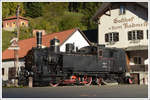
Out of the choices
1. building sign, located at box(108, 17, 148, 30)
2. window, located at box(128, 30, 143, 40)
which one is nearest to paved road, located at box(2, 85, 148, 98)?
window, located at box(128, 30, 143, 40)

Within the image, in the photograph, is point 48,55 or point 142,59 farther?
point 142,59

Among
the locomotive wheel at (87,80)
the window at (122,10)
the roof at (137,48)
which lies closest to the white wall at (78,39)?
the window at (122,10)

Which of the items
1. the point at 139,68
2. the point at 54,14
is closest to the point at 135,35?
the point at 139,68

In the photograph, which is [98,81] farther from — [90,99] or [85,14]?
[85,14]

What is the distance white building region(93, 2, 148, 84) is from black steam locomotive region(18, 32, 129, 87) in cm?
414

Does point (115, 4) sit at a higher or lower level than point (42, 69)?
higher

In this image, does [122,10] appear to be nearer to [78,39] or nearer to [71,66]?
[78,39]

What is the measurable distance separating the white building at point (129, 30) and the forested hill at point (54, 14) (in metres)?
17.5

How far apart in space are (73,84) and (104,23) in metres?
11.8

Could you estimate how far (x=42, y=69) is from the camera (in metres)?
20.6

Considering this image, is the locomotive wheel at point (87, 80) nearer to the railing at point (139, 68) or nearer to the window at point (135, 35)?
the railing at point (139, 68)

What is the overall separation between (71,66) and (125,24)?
11.0 meters

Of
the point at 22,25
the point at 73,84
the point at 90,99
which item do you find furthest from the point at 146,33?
the point at 22,25

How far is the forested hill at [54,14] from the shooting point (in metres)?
49.2
